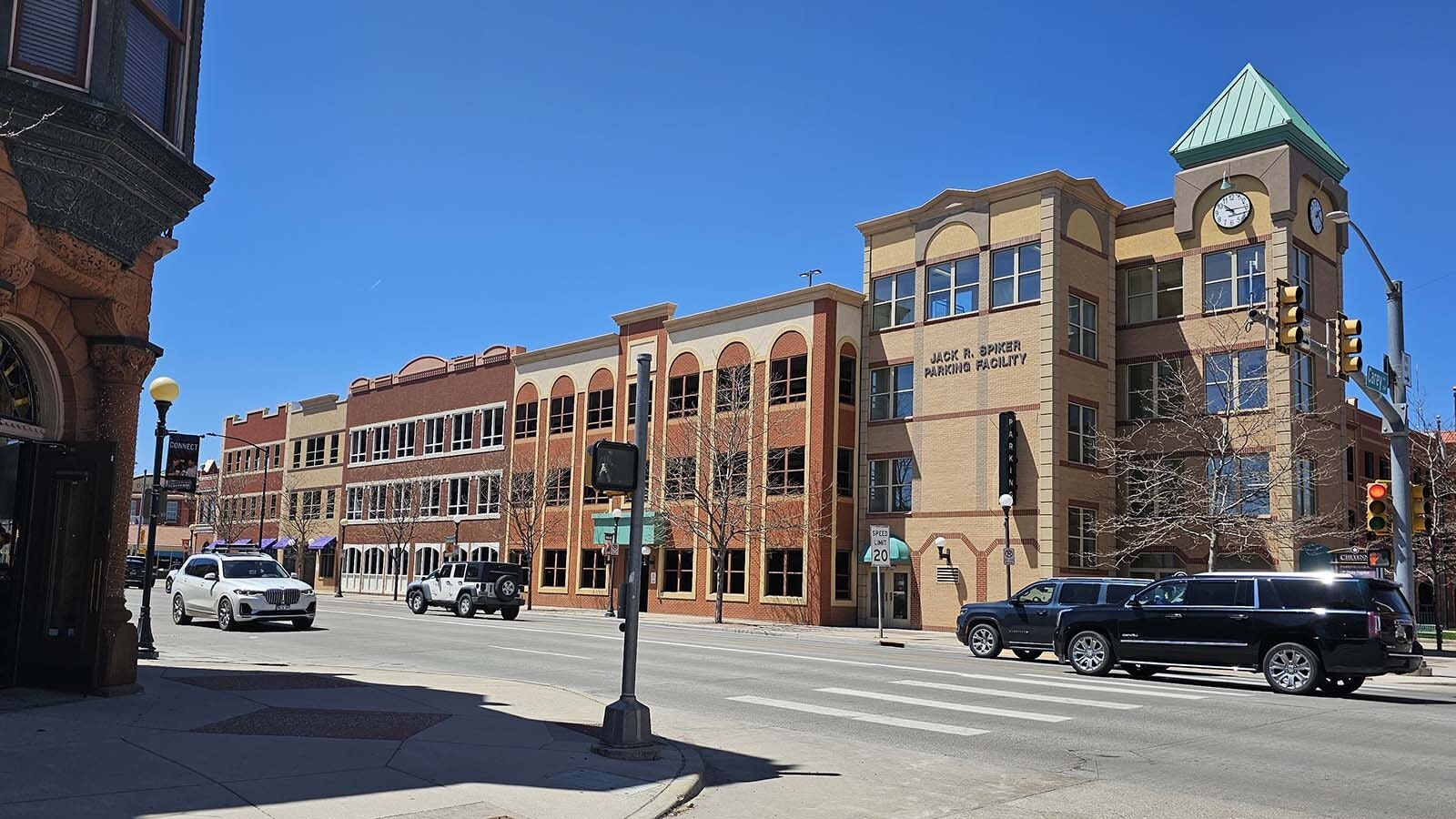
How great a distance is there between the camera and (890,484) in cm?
4059

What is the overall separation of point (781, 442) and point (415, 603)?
14.0m

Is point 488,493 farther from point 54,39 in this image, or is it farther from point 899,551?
point 54,39

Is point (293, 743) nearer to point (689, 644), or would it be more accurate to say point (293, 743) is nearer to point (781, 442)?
point (689, 644)

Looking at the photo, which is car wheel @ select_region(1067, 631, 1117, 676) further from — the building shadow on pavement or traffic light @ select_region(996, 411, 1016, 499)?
traffic light @ select_region(996, 411, 1016, 499)

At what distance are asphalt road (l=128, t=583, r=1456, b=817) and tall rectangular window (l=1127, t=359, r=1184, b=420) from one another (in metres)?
16.7

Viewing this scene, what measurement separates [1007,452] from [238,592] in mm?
22511

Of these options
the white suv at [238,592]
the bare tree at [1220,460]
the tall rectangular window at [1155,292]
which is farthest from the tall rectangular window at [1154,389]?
the white suv at [238,592]

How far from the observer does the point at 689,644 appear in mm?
Result: 25297

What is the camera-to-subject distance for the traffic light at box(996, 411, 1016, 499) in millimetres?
36094

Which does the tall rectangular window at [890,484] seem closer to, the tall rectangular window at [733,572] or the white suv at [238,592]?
the tall rectangular window at [733,572]

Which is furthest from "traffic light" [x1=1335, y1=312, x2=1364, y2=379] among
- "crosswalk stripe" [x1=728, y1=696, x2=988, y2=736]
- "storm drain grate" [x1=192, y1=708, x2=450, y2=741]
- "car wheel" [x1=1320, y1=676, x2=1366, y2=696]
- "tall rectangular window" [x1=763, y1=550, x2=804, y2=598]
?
"tall rectangular window" [x1=763, y1=550, x2=804, y2=598]

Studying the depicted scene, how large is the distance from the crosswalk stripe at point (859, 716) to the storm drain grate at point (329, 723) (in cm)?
443

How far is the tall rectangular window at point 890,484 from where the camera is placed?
40062 mm

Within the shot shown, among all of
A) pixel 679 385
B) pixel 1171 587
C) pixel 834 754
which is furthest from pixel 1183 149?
pixel 834 754
